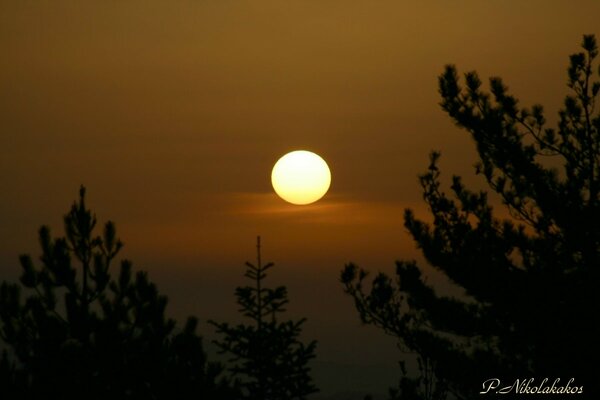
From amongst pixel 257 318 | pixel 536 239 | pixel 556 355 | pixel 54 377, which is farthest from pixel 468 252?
pixel 54 377

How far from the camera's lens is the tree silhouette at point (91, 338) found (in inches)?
408

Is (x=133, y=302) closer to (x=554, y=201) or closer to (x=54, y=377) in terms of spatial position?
(x=54, y=377)

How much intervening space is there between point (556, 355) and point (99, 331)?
31.9ft
